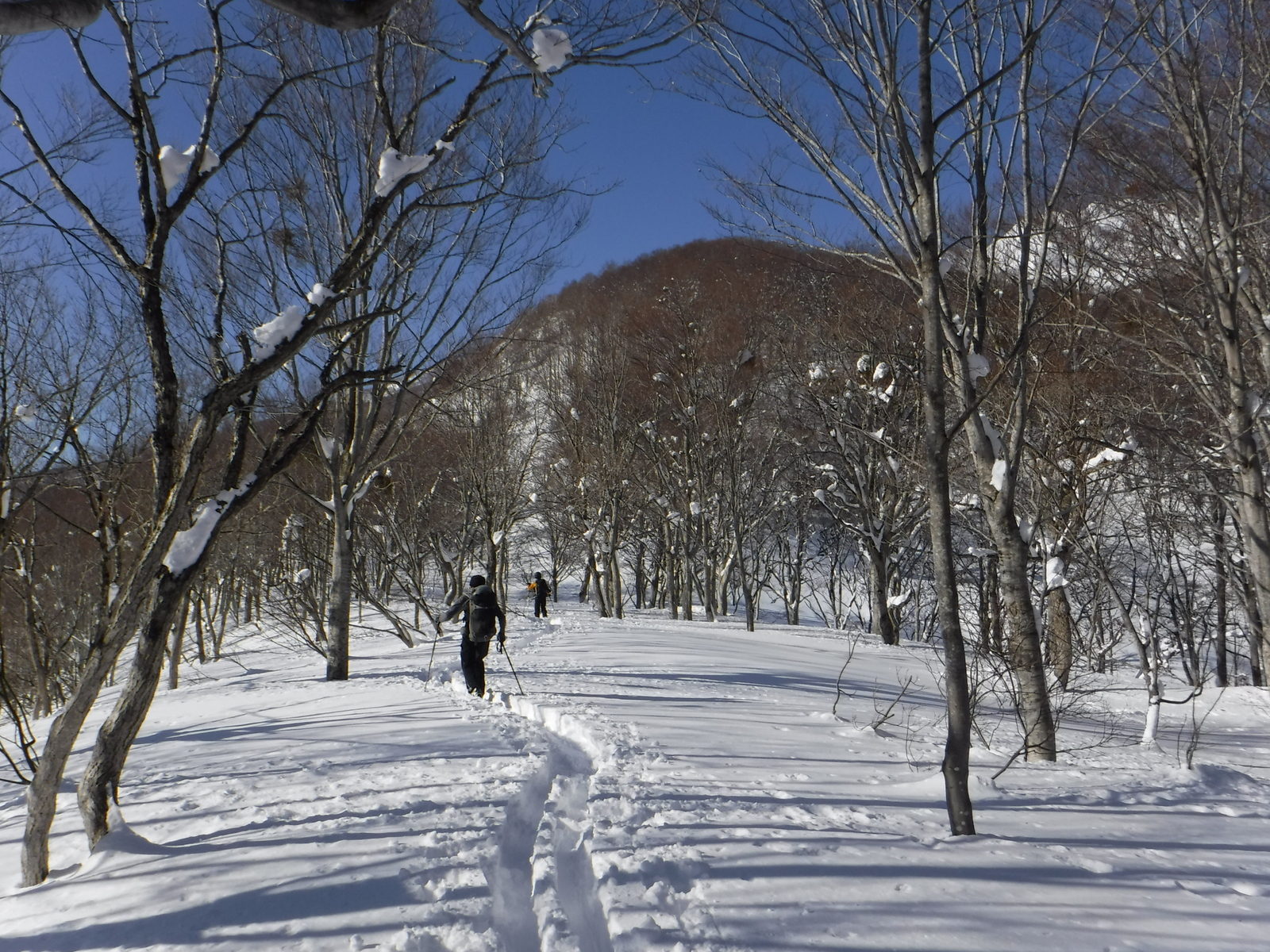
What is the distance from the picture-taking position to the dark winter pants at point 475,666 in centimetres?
835

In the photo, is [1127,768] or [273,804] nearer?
[273,804]

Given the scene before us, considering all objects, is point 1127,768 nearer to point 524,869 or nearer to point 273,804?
point 524,869

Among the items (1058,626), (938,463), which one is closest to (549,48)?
(938,463)

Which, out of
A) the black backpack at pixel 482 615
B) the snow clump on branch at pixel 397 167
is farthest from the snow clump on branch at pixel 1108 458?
the snow clump on branch at pixel 397 167

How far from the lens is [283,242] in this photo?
8805mm

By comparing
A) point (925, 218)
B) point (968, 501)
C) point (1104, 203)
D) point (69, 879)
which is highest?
point (1104, 203)

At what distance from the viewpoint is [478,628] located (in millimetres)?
8438

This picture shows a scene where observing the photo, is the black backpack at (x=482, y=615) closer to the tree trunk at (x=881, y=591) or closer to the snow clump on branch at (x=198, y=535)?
the snow clump on branch at (x=198, y=535)

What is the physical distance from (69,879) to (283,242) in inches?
296

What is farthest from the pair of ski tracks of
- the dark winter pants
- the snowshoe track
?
Answer: the dark winter pants

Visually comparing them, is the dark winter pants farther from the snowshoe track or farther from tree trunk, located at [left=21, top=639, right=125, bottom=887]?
tree trunk, located at [left=21, top=639, right=125, bottom=887]

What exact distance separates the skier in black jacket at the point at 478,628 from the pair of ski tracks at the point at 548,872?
11.5 feet

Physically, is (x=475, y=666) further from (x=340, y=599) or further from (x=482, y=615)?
(x=340, y=599)

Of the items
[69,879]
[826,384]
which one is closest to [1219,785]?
[69,879]
